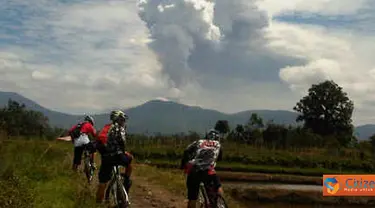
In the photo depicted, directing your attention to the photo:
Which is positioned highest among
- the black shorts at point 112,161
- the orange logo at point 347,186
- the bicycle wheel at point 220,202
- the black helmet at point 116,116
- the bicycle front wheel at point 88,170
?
the black helmet at point 116,116

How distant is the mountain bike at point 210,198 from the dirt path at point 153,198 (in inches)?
126

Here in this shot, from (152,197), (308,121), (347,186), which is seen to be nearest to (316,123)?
(308,121)

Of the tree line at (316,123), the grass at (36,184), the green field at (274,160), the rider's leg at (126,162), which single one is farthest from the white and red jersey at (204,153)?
the tree line at (316,123)

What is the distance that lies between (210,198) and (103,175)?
7.97 ft

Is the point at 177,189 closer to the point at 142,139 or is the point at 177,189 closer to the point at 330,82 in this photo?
the point at 142,139

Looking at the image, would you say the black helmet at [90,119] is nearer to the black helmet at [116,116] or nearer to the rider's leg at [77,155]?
the rider's leg at [77,155]

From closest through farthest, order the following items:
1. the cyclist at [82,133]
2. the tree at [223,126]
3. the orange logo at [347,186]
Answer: the cyclist at [82,133] < the orange logo at [347,186] < the tree at [223,126]

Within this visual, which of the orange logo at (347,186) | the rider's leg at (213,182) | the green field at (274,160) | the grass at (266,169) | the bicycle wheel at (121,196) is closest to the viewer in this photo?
the bicycle wheel at (121,196)

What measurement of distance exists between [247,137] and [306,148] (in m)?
Answer: 14.0

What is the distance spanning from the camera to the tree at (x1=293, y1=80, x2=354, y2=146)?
3780 inches

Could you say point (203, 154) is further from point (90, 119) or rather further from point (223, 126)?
point (223, 126)

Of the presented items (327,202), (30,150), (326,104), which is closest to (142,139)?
(327,202)

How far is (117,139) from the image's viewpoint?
10719 millimetres

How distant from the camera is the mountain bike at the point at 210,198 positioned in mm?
10531
